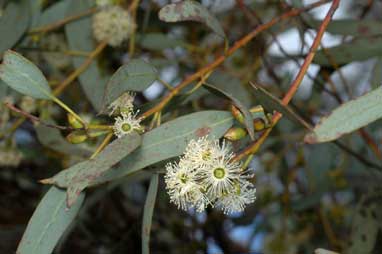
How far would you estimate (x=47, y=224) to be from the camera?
1115mm

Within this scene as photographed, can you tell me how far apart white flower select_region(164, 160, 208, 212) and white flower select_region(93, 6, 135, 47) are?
642 mm

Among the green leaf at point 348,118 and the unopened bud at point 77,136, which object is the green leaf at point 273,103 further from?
the unopened bud at point 77,136

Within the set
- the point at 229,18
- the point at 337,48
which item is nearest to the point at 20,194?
the point at 229,18

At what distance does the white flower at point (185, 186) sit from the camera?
3.40 feet

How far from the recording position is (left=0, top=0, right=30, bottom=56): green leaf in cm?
151

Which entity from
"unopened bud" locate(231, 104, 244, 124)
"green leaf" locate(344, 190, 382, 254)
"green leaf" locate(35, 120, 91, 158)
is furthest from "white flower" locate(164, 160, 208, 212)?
"green leaf" locate(344, 190, 382, 254)

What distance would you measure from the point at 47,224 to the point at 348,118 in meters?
0.50

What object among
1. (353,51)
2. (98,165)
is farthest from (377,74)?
(98,165)

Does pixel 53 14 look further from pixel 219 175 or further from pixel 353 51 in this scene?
pixel 219 175

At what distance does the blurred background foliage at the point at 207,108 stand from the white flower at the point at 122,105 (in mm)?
228

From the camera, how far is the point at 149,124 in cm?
123

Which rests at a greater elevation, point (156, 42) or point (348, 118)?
point (156, 42)

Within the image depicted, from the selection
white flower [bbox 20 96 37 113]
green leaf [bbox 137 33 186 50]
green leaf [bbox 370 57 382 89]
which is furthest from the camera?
green leaf [bbox 137 33 186 50]

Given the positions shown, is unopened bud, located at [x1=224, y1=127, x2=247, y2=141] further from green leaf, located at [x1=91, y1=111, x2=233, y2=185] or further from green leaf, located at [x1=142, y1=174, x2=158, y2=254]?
green leaf, located at [x1=142, y1=174, x2=158, y2=254]
